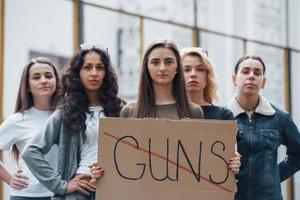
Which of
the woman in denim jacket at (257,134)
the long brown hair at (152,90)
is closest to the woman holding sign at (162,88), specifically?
the long brown hair at (152,90)

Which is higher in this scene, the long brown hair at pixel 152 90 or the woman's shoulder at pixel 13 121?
the long brown hair at pixel 152 90

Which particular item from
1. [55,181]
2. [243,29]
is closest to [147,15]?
[243,29]

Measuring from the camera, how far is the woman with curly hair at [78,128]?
2.63m

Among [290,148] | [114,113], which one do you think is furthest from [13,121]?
[290,148]

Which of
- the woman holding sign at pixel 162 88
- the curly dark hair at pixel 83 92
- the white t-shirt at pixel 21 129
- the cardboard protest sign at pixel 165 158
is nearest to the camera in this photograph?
the cardboard protest sign at pixel 165 158

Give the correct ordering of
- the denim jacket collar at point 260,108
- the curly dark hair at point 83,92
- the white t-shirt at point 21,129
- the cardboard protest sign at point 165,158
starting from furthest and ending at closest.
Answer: the white t-shirt at point 21,129 → the denim jacket collar at point 260,108 → the curly dark hair at point 83,92 → the cardboard protest sign at point 165,158

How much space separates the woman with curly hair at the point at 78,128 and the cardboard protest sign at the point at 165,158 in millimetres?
221

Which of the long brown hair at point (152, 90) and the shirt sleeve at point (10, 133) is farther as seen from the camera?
the shirt sleeve at point (10, 133)

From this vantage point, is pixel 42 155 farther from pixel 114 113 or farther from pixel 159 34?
pixel 159 34

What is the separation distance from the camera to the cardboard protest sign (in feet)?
7.90

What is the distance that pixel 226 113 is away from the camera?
2699mm

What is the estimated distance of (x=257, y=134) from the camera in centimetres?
288

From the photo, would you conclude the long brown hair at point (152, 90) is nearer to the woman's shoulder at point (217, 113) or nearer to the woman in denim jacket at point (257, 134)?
the woman's shoulder at point (217, 113)

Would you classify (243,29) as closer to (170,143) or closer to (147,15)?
(147,15)
